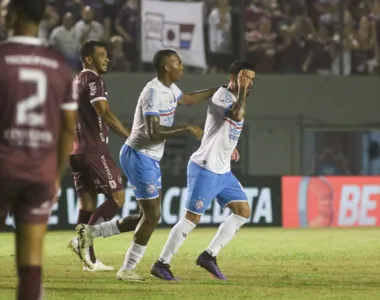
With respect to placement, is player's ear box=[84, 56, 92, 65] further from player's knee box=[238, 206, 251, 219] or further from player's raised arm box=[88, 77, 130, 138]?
player's knee box=[238, 206, 251, 219]

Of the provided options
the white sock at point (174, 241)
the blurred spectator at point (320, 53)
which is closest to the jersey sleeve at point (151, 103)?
the white sock at point (174, 241)

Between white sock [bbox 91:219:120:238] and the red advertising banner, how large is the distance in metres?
9.39

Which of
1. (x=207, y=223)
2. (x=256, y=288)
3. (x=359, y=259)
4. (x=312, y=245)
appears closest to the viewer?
(x=256, y=288)

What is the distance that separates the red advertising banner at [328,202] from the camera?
20.0 m

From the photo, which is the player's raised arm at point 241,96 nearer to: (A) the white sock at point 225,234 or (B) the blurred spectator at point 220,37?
(A) the white sock at point 225,234

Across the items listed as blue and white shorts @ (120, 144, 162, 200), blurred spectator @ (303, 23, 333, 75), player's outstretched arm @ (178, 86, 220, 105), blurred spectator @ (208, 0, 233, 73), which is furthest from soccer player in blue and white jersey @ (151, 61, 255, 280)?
blurred spectator @ (303, 23, 333, 75)

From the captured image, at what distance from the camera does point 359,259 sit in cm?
1275

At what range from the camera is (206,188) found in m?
10.4

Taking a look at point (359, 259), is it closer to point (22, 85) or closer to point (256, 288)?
point (256, 288)

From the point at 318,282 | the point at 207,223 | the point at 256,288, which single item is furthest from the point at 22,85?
the point at 207,223

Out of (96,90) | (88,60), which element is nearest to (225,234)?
(96,90)

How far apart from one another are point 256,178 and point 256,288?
10387 millimetres

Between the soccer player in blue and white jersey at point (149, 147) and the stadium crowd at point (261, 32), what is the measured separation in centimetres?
1044

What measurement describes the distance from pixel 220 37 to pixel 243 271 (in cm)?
1089
